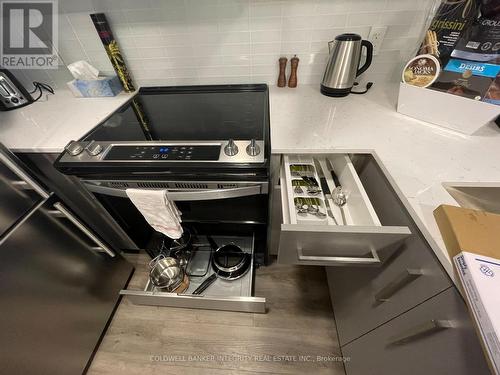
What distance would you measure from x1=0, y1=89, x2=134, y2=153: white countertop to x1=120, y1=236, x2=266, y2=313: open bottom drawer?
0.75m

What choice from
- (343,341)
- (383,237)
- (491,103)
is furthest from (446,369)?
(491,103)

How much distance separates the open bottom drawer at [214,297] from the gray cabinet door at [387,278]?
15.1 inches

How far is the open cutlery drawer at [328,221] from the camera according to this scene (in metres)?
0.55

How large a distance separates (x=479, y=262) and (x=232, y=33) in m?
1.24

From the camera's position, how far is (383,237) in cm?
55

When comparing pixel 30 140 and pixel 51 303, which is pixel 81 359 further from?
pixel 30 140

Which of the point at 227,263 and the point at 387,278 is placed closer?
→ the point at 387,278

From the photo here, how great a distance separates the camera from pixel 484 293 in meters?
0.35

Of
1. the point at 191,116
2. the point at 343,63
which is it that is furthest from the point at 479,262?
the point at 191,116

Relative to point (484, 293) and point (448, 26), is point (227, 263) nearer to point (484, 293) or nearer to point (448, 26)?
point (484, 293)

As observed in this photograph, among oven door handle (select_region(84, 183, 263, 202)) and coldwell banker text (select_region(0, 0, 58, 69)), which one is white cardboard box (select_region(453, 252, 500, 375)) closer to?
oven door handle (select_region(84, 183, 263, 202))

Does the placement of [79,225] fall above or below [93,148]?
below

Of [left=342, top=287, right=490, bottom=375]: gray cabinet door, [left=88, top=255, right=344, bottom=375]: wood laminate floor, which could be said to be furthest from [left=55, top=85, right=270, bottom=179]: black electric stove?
[left=88, top=255, right=344, bottom=375]: wood laminate floor

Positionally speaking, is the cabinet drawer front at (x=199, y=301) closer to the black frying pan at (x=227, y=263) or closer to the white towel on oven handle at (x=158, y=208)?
the black frying pan at (x=227, y=263)
